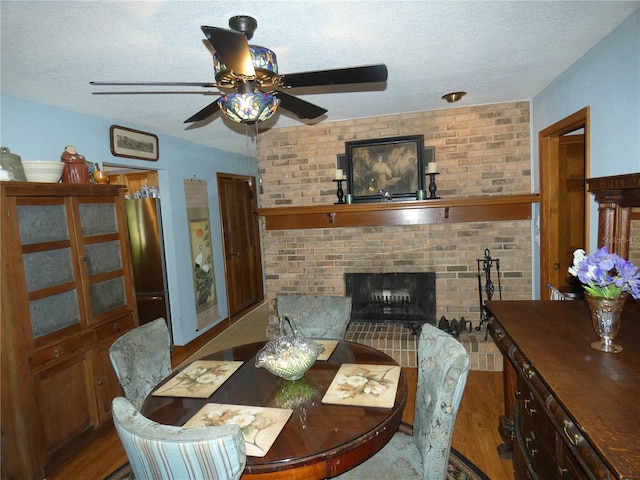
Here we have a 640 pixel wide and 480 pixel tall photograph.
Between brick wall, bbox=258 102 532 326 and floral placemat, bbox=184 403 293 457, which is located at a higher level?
brick wall, bbox=258 102 532 326

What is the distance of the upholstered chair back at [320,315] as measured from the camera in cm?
264

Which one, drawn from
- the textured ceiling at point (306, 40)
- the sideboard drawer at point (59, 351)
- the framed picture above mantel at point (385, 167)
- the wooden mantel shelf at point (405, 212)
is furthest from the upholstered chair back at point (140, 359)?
the framed picture above mantel at point (385, 167)

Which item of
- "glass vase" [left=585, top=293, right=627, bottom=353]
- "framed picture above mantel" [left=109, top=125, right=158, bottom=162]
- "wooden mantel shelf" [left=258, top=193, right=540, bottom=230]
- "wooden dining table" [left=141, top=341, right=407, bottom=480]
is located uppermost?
"framed picture above mantel" [left=109, top=125, right=158, bottom=162]

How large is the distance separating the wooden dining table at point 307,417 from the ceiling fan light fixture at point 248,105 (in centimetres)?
123

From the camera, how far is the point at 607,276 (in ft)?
4.73

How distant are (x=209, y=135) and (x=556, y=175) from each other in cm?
347

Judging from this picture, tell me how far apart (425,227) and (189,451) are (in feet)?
10.4

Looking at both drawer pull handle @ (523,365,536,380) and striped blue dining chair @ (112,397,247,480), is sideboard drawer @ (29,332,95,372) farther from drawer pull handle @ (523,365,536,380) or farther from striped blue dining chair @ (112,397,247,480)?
drawer pull handle @ (523,365,536,380)

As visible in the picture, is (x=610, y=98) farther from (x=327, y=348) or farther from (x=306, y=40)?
(x=327, y=348)

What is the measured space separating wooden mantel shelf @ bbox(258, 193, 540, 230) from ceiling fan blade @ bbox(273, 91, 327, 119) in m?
1.77

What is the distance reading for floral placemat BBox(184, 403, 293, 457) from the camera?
4.37 ft

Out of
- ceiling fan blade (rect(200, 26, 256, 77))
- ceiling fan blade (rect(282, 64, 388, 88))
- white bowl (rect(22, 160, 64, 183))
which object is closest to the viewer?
ceiling fan blade (rect(200, 26, 256, 77))

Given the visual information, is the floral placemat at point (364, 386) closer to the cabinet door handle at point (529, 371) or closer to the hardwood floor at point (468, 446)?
the cabinet door handle at point (529, 371)

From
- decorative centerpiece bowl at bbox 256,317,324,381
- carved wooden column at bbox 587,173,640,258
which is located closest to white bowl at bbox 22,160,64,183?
decorative centerpiece bowl at bbox 256,317,324,381
